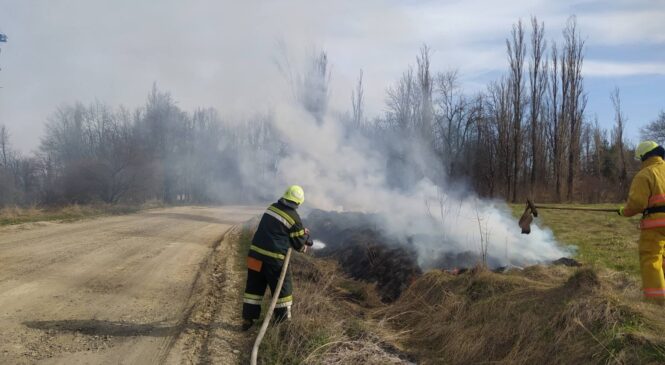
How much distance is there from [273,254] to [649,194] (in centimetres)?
443

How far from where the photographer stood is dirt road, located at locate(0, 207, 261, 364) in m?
4.91

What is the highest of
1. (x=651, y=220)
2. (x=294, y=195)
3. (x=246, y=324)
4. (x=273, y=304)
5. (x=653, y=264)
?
(x=294, y=195)

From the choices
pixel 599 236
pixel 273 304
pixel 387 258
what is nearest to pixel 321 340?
pixel 273 304

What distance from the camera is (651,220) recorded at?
210 inches

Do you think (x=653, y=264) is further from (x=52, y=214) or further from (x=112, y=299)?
(x=52, y=214)

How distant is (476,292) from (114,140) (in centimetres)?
3466

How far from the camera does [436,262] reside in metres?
10.0

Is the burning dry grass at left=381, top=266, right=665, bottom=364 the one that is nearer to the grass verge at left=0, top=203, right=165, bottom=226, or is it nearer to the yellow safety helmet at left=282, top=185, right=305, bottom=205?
the yellow safety helmet at left=282, top=185, right=305, bottom=205

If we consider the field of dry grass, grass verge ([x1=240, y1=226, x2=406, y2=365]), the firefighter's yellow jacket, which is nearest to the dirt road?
grass verge ([x1=240, y1=226, x2=406, y2=365])

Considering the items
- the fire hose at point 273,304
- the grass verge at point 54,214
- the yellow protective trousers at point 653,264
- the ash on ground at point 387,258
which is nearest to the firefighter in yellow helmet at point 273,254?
the fire hose at point 273,304

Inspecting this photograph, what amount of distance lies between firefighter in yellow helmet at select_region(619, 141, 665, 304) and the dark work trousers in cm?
408

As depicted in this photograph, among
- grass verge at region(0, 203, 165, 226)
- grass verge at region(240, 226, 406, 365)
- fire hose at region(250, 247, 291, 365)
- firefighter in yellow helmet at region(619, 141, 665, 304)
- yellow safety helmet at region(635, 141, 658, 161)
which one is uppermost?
yellow safety helmet at region(635, 141, 658, 161)

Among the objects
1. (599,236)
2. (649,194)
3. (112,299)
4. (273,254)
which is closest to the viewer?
(649,194)

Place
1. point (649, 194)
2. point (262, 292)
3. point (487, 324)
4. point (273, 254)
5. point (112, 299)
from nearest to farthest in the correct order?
point (649, 194) < point (487, 324) < point (273, 254) < point (262, 292) < point (112, 299)
